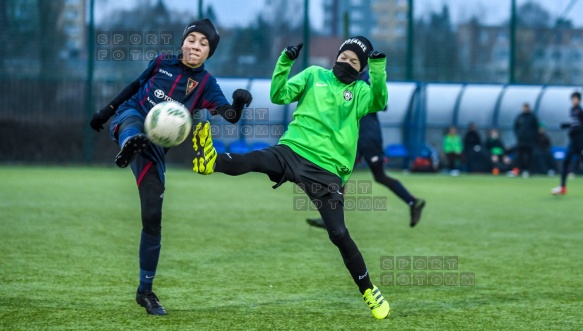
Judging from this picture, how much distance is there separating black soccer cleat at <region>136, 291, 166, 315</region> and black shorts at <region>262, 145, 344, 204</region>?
1095 mm

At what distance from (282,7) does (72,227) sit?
17091mm

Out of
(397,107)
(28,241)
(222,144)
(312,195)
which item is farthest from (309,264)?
(397,107)

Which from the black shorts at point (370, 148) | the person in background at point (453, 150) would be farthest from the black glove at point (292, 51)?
the person in background at point (453, 150)

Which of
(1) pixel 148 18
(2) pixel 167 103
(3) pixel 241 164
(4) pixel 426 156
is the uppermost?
(1) pixel 148 18

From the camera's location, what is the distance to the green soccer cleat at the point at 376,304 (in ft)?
19.4

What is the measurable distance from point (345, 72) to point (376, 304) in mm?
1635

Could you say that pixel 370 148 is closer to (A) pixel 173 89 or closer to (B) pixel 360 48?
(B) pixel 360 48

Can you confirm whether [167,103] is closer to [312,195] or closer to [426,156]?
[312,195]

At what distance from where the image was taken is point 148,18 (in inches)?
1035

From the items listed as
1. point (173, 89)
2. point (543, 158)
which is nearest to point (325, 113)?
point (173, 89)

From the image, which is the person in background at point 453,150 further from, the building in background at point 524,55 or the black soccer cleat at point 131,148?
the black soccer cleat at point 131,148

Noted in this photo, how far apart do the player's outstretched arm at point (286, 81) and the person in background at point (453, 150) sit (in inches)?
777

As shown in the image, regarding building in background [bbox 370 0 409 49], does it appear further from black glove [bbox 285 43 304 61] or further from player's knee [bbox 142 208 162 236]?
player's knee [bbox 142 208 162 236]

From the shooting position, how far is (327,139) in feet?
20.6
